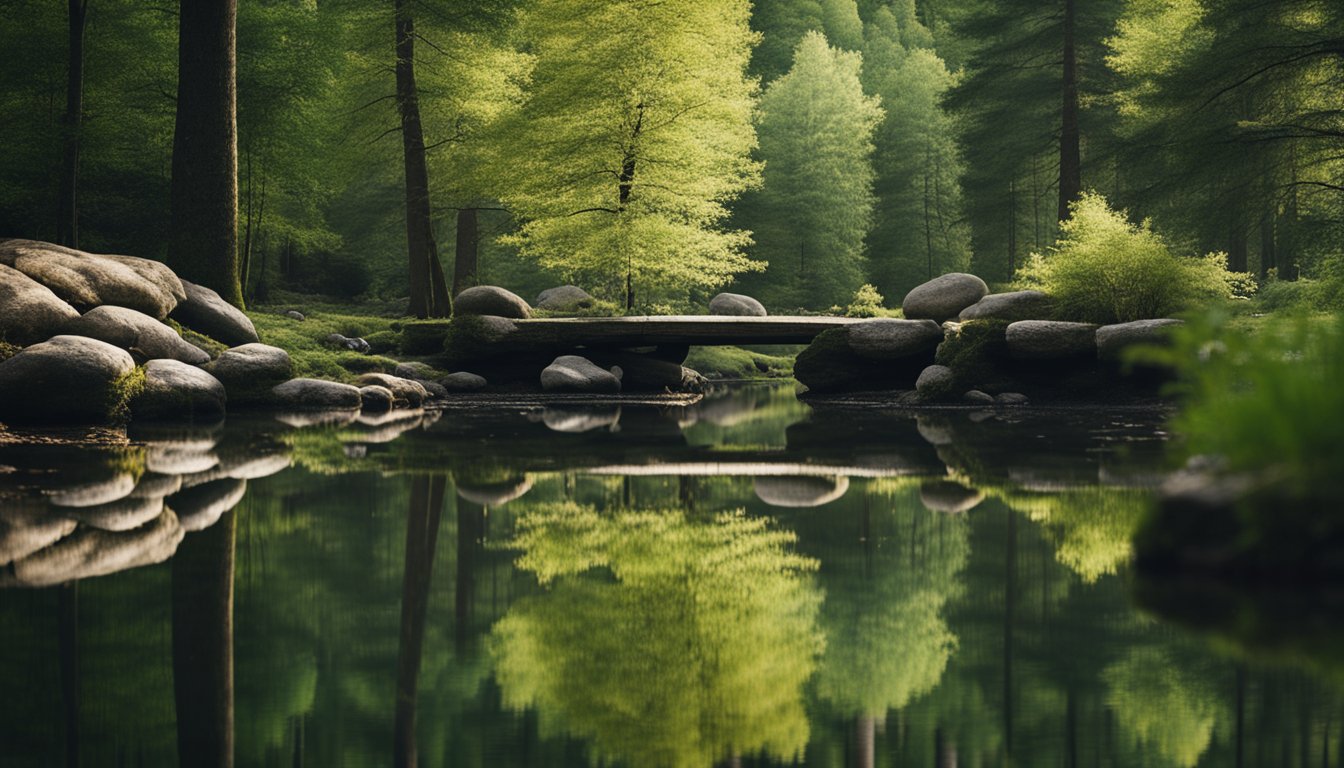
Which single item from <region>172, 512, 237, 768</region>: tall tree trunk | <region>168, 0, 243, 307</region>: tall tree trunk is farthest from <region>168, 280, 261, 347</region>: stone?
<region>172, 512, 237, 768</region>: tall tree trunk

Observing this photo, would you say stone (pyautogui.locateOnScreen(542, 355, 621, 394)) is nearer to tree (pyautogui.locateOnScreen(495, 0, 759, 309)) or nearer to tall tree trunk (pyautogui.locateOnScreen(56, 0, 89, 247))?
tree (pyautogui.locateOnScreen(495, 0, 759, 309))

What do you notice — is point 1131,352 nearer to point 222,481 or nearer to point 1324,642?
point 1324,642

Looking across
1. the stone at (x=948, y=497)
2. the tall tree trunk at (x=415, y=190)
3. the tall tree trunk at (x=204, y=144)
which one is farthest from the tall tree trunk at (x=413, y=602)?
the tall tree trunk at (x=415, y=190)

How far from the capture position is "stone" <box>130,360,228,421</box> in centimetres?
1436

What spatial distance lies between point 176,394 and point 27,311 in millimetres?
1873

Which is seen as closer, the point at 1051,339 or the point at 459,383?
the point at 1051,339

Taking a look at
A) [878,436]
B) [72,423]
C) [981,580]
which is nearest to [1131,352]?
[981,580]

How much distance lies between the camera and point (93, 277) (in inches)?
635

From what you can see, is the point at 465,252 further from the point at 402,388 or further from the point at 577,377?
the point at 402,388

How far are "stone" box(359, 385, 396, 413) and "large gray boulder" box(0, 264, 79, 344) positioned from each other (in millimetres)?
3868

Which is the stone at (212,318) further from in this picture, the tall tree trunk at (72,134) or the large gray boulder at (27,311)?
the tall tree trunk at (72,134)

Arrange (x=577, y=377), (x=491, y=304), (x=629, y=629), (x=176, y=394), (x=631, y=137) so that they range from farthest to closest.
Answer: (x=631, y=137), (x=491, y=304), (x=577, y=377), (x=176, y=394), (x=629, y=629)

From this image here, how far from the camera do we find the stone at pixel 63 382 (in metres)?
12.6

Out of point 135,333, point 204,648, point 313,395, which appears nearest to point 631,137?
point 313,395
